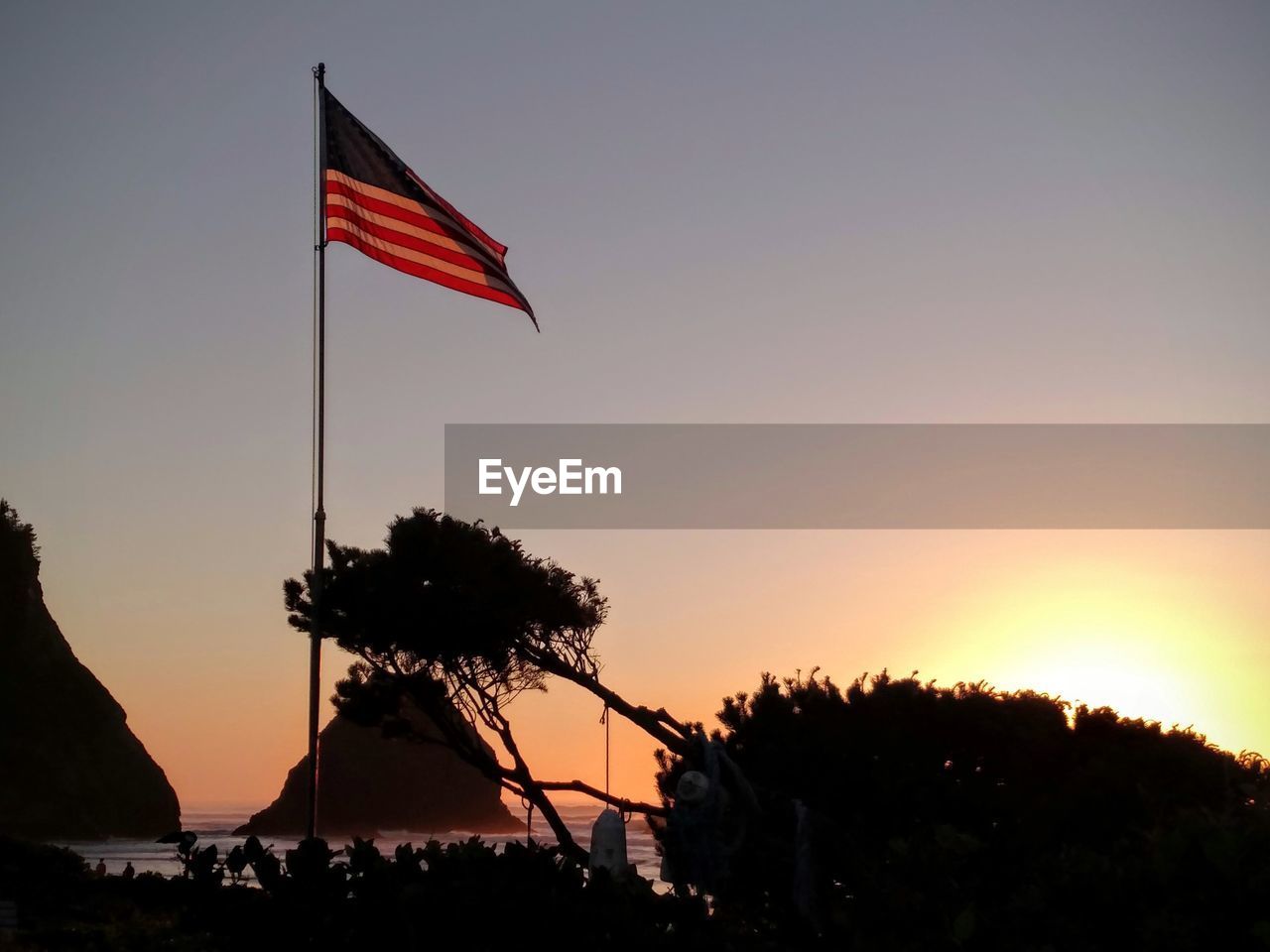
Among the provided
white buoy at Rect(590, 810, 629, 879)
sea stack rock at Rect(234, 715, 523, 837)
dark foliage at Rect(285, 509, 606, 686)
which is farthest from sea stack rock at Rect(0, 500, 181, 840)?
white buoy at Rect(590, 810, 629, 879)

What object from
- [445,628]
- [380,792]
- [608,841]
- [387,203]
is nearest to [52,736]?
[380,792]

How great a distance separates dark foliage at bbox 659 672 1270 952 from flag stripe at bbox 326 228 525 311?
7266 millimetres

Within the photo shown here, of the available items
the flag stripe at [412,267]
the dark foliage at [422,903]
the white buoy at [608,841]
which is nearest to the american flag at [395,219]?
the flag stripe at [412,267]

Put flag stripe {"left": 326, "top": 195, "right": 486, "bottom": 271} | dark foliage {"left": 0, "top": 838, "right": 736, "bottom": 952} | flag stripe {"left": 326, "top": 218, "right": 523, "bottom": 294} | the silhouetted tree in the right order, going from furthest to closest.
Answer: the silhouetted tree, flag stripe {"left": 326, "top": 195, "right": 486, "bottom": 271}, flag stripe {"left": 326, "top": 218, "right": 523, "bottom": 294}, dark foliage {"left": 0, "top": 838, "right": 736, "bottom": 952}

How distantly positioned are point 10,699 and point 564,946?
93648mm

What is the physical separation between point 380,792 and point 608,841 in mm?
120887

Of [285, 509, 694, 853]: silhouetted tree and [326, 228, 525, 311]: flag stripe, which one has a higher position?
[326, 228, 525, 311]: flag stripe

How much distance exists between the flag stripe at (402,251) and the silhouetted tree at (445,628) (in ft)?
27.8

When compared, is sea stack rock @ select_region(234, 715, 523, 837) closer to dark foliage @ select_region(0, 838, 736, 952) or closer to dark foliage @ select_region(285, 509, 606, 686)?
dark foliage @ select_region(285, 509, 606, 686)

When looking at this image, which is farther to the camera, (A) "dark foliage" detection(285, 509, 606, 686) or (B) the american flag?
(A) "dark foliage" detection(285, 509, 606, 686)

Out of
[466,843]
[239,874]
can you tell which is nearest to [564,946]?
[466,843]

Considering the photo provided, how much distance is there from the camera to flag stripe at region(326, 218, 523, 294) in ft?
51.9

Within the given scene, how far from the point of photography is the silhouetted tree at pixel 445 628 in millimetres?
23156

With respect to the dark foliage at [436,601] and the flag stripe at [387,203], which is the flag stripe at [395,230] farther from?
the dark foliage at [436,601]
